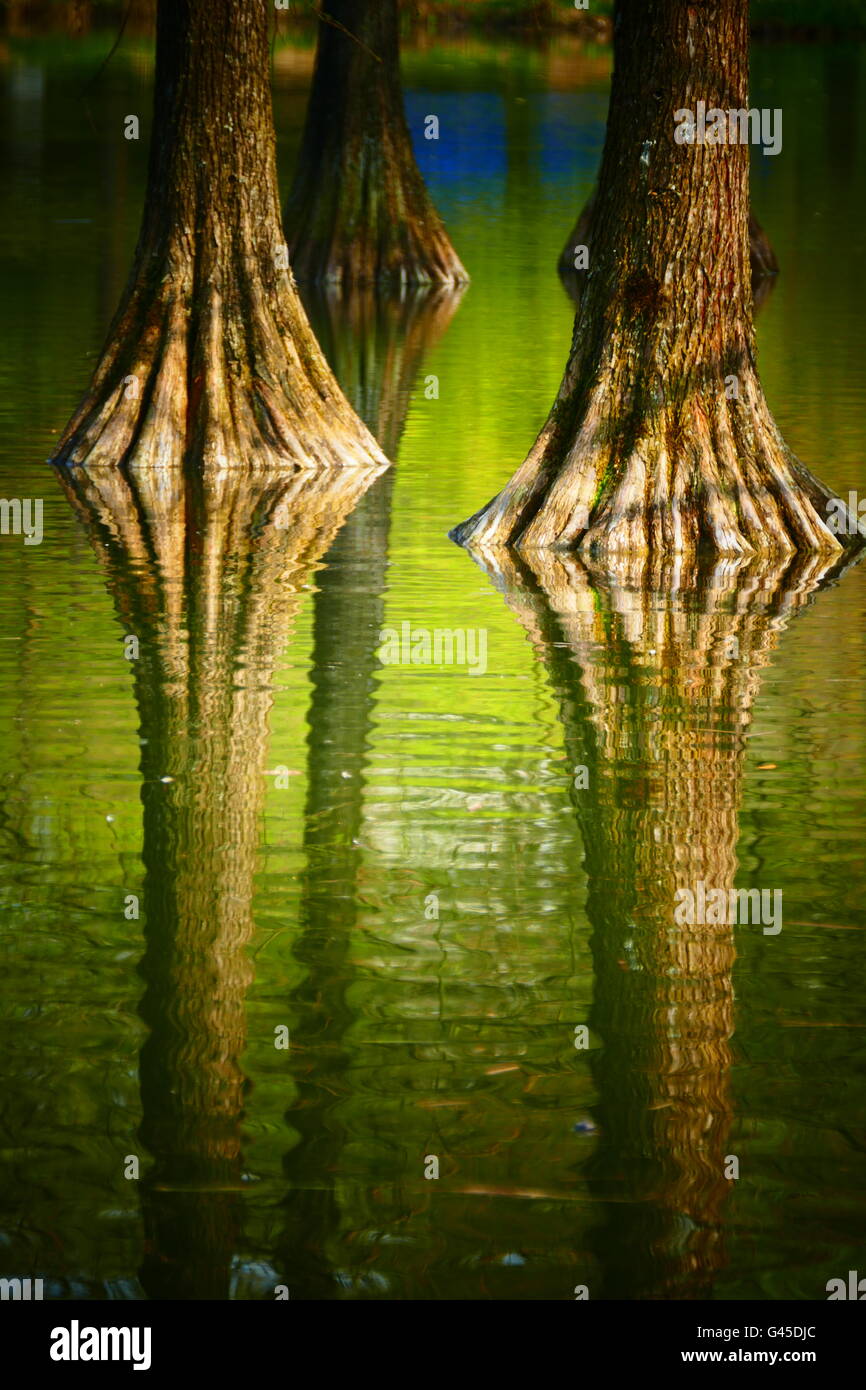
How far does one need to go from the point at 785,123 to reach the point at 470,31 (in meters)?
29.4

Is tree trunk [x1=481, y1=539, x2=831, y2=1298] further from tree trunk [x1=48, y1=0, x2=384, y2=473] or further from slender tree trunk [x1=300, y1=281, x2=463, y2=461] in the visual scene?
slender tree trunk [x1=300, y1=281, x2=463, y2=461]

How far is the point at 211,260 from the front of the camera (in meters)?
14.6

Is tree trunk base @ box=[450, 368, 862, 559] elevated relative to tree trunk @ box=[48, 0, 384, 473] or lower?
lower

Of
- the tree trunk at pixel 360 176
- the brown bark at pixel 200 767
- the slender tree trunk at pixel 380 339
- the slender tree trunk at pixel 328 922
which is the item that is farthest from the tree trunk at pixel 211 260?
the tree trunk at pixel 360 176

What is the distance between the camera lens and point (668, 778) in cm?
838

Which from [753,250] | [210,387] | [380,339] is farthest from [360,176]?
[210,387]

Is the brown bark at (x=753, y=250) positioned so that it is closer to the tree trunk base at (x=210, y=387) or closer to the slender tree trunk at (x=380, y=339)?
the slender tree trunk at (x=380, y=339)

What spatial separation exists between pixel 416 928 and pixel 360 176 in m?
21.0

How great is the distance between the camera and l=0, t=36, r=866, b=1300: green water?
16.7ft

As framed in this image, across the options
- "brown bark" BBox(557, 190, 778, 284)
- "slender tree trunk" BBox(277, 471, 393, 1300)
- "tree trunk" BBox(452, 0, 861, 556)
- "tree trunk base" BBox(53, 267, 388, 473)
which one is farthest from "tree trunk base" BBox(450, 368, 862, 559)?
"brown bark" BBox(557, 190, 778, 284)

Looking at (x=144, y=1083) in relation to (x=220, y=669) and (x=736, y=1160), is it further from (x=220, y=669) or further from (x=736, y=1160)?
(x=220, y=669)

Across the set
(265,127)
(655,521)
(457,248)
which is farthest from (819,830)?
(457,248)

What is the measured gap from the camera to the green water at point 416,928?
5098 millimetres

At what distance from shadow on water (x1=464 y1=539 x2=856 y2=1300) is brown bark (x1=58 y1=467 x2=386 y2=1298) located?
2.92ft
